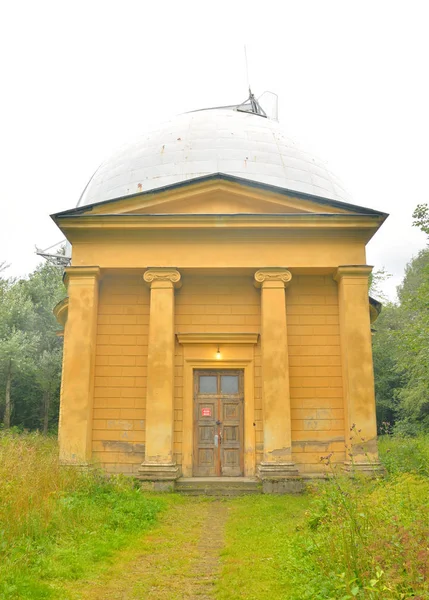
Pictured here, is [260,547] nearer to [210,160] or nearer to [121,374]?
[121,374]

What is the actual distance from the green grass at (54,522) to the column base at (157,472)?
0.95 meters

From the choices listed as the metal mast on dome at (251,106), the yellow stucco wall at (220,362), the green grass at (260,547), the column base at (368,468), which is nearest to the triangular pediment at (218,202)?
the yellow stucco wall at (220,362)

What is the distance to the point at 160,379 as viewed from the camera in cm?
1161

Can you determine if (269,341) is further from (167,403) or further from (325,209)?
(325,209)

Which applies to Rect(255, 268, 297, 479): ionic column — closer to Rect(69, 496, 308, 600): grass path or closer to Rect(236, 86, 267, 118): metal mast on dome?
Rect(69, 496, 308, 600): grass path

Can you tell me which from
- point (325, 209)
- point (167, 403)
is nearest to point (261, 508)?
point (167, 403)

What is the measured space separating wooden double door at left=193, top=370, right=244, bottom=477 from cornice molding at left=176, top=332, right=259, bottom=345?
811 mm

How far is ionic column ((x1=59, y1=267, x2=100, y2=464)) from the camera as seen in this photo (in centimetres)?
1141

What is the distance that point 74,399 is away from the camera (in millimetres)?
11578

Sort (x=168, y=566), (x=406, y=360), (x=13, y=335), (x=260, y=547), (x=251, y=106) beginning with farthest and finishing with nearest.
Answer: (x=13, y=335) → (x=251, y=106) → (x=406, y=360) → (x=260, y=547) → (x=168, y=566)

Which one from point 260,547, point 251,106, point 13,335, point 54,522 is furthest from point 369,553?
point 13,335

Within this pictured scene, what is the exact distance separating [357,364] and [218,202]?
17.2 feet

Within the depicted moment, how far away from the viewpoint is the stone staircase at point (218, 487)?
1088 cm

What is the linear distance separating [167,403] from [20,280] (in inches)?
1087
